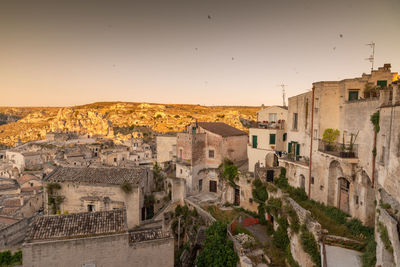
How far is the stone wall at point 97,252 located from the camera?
458 inches

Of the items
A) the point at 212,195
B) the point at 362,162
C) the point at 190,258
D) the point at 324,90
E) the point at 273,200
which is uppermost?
the point at 324,90

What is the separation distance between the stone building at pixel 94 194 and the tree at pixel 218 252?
8.24m

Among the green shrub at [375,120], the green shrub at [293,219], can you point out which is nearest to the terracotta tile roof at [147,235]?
the green shrub at [293,219]

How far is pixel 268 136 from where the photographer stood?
2464 cm

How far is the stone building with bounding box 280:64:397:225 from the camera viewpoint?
13289 millimetres

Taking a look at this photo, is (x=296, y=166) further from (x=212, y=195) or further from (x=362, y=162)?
(x=212, y=195)

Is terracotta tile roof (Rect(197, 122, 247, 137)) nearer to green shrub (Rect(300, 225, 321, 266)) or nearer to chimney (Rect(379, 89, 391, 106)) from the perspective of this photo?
green shrub (Rect(300, 225, 321, 266))

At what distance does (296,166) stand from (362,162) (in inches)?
242

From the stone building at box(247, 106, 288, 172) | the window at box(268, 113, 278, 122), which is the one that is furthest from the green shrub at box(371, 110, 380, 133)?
the window at box(268, 113, 278, 122)

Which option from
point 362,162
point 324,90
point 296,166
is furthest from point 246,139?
point 362,162

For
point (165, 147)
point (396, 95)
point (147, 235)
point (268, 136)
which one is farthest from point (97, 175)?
point (396, 95)

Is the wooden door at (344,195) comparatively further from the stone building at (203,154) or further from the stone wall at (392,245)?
the stone building at (203,154)

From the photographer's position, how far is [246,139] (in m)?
30.9

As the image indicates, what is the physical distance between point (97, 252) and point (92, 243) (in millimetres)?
538
